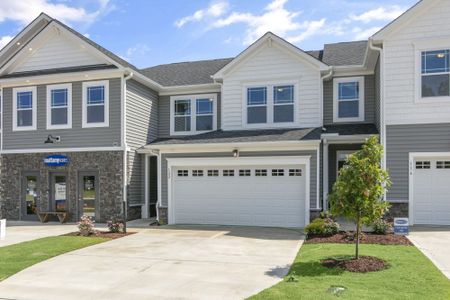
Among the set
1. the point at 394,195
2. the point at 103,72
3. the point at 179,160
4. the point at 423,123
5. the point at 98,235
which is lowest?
the point at 98,235

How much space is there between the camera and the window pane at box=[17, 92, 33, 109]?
17969 millimetres

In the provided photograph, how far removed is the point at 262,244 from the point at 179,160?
5.77 meters

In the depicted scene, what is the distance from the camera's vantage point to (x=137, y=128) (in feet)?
58.5

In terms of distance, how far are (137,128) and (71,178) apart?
343 centimetres

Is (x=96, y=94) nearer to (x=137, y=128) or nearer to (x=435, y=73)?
(x=137, y=128)

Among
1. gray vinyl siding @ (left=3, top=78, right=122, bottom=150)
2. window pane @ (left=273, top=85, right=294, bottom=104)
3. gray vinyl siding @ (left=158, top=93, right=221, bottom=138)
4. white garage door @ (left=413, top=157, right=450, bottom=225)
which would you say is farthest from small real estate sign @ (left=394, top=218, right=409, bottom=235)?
gray vinyl siding @ (left=158, top=93, right=221, bottom=138)

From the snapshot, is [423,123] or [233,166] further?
[233,166]

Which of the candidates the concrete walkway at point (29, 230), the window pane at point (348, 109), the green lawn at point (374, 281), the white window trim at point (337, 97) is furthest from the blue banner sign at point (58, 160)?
the green lawn at point (374, 281)

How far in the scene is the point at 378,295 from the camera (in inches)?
256

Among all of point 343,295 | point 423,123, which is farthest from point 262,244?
point 423,123

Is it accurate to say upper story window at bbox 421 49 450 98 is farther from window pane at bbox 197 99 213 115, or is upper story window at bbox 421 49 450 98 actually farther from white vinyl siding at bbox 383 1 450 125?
window pane at bbox 197 99 213 115

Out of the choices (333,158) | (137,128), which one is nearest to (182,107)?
(137,128)

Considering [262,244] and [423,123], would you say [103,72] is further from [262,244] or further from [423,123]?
[423,123]

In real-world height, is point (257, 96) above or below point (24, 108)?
above
